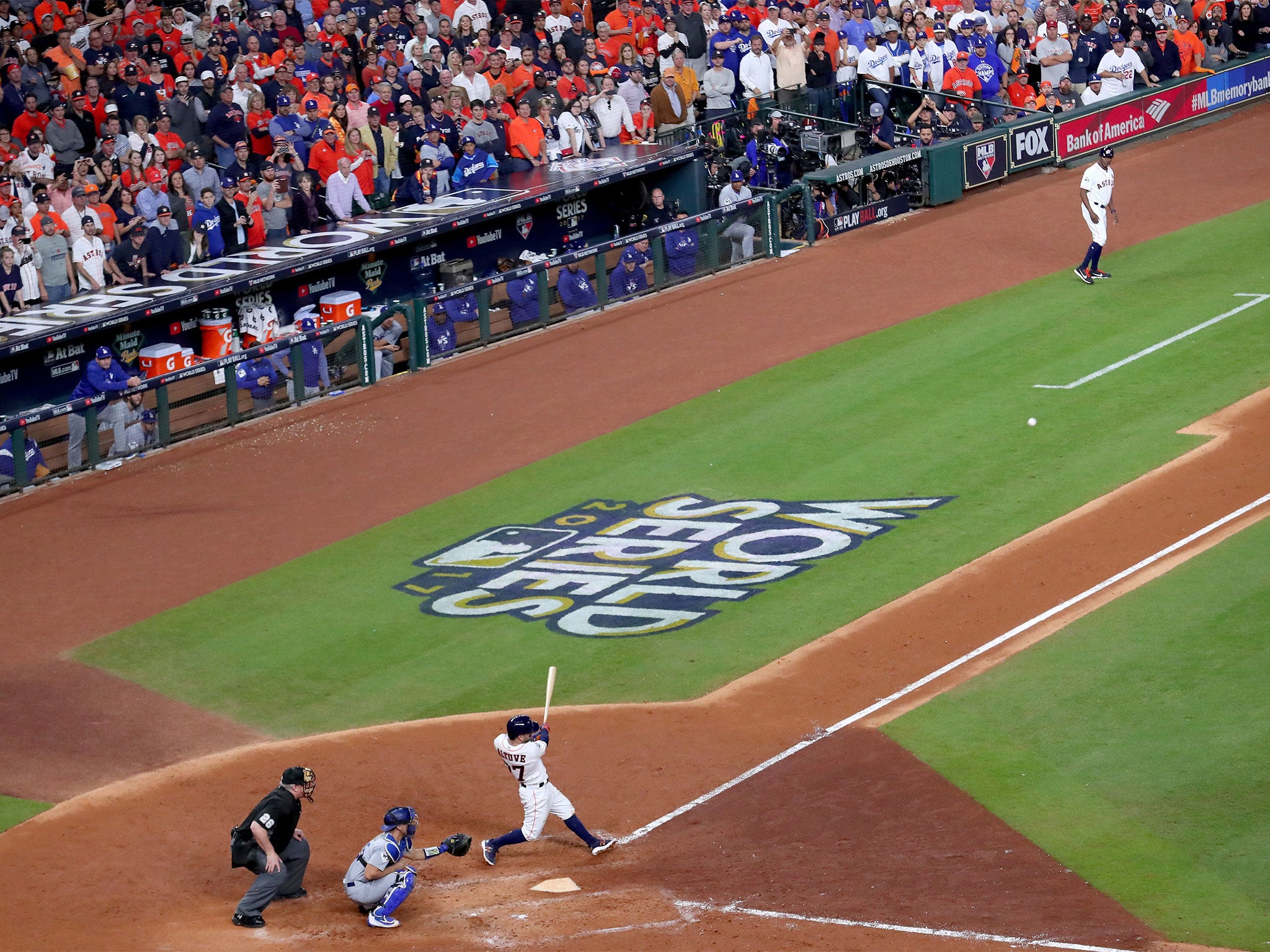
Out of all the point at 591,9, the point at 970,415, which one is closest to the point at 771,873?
the point at 970,415

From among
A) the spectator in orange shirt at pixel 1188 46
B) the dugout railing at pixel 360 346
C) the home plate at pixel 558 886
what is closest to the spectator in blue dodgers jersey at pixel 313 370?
the dugout railing at pixel 360 346

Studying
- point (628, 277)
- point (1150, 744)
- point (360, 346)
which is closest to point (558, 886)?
point (1150, 744)

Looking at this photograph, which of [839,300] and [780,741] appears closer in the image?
[780,741]

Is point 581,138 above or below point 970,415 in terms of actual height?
above

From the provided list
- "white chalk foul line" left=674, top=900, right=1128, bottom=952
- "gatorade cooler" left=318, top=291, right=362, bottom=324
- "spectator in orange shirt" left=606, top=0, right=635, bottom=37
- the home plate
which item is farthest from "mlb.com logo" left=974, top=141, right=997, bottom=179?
"white chalk foul line" left=674, top=900, right=1128, bottom=952

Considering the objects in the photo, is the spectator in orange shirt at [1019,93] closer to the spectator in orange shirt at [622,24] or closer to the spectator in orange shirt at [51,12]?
the spectator in orange shirt at [622,24]

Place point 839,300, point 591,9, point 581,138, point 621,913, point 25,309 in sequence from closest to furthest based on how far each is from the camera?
point 621,913 → point 25,309 → point 839,300 → point 581,138 → point 591,9

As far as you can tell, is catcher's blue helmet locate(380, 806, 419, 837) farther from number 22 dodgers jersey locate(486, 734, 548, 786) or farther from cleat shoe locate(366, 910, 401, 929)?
number 22 dodgers jersey locate(486, 734, 548, 786)

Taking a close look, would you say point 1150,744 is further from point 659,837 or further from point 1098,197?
point 1098,197

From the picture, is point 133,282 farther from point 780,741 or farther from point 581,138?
point 780,741
